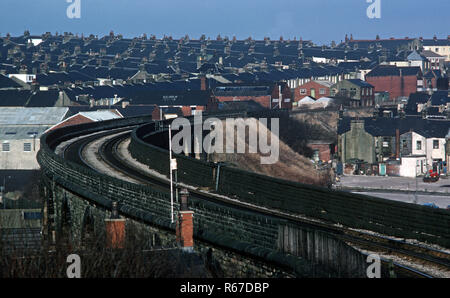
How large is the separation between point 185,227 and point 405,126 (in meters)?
76.8

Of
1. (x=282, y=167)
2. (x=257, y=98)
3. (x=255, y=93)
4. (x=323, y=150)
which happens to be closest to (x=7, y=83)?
(x=255, y=93)

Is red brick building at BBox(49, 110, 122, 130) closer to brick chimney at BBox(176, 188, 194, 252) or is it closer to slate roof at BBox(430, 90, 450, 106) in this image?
slate roof at BBox(430, 90, 450, 106)

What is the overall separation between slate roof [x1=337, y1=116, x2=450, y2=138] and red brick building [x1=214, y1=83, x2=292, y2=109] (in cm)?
3131

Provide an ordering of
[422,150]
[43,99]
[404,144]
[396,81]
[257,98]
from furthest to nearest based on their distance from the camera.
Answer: [396,81]
[257,98]
[43,99]
[404,144]
[422,150]

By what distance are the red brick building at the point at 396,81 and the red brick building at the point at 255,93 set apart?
35.3 meters

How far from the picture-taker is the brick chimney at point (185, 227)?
910 inches

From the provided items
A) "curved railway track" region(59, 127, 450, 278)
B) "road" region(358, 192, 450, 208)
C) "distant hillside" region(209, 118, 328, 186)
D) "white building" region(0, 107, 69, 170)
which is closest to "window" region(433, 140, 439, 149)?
"distant hillside" region(209, 118, 328, 186)

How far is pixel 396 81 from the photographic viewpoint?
543 feet

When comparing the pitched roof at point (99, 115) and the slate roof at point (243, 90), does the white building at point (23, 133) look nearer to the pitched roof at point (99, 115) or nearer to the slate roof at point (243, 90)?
the pitched roof at point (99, 115)

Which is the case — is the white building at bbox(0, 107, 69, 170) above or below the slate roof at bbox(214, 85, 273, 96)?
below

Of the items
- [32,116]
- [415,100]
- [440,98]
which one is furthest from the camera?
[415,100]

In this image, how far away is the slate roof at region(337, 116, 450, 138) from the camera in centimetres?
9525

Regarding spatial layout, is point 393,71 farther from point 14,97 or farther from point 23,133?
point 23,133

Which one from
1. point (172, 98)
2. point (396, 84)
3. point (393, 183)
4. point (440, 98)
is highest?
point (172, 98)
